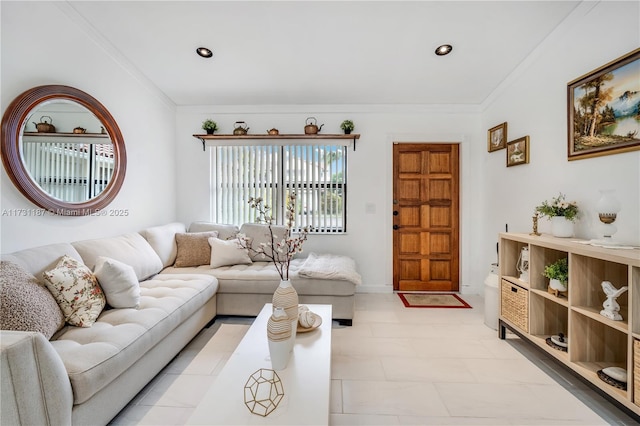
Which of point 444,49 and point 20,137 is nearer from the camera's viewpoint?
point 20,137

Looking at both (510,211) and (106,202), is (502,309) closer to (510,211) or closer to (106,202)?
(510,211)

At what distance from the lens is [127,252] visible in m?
2.36

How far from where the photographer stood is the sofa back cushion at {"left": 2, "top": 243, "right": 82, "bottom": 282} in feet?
5.32

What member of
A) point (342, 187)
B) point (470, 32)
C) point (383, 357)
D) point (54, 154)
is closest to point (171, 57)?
point (54, 154)

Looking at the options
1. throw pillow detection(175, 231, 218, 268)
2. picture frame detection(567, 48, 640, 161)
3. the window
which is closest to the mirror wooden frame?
throw pillow detection(175, 231, 218, 268)

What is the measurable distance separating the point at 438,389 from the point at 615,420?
0.91m

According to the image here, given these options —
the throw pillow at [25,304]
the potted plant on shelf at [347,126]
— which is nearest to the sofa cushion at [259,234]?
the potted plant on shelf at [347,126]

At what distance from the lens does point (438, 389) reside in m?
1.76

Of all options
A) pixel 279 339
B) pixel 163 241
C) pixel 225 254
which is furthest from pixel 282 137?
pixel 279 339

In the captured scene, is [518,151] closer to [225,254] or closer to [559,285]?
[559,285]

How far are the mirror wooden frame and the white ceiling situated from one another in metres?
0.65

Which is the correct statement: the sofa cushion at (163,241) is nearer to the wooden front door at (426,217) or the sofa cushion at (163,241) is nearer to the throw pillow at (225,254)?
the throw pillow at (225,254)

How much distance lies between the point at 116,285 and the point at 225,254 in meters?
1.19

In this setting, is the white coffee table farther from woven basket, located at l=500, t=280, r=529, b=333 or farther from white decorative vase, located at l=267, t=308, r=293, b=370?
woven basket, located at l=500, t=280, r=529, b=333
